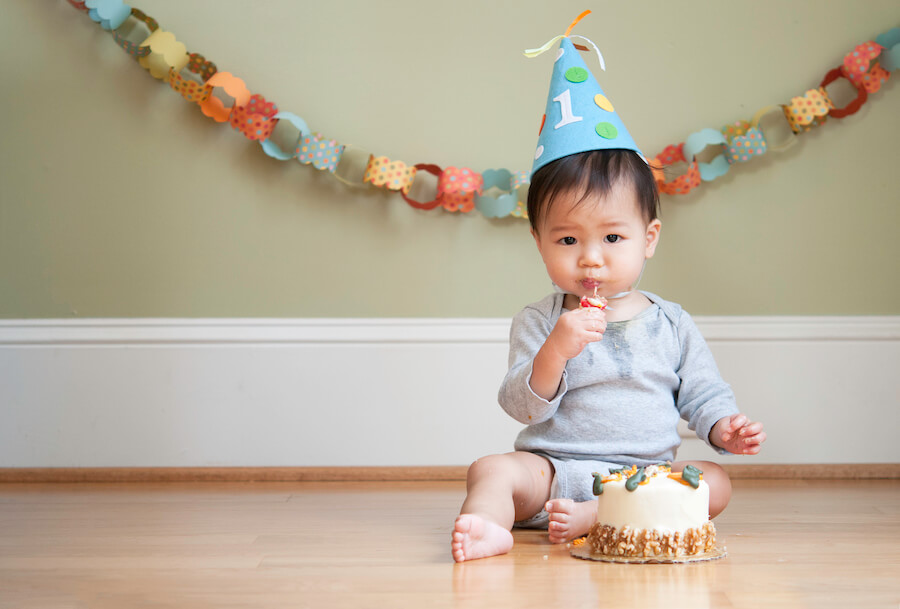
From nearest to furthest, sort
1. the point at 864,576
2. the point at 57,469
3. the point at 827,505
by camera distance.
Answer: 1. the point at 864,576
2. the point at 827,505
3. the point at 57,469

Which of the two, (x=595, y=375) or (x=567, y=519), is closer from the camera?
(x=567, y=519)

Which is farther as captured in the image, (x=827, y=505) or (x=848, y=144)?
(x=848, y=144)

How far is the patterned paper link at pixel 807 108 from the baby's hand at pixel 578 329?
79cm

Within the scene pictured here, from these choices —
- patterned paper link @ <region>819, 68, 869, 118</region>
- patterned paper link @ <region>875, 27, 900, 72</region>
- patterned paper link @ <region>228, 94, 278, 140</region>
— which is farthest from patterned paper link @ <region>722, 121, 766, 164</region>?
patterned paper link @ <region>228, 94, 278, 140</region>

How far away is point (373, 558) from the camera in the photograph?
2.99ft

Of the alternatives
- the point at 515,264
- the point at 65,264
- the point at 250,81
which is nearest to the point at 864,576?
the point at 515,264

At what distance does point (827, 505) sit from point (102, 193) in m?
1.33

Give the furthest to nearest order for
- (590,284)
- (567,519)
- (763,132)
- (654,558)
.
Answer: (763,132), (590,284), (567,519), (654,558)

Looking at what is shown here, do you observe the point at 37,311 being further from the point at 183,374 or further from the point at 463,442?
the point at 463,442

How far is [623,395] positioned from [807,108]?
2.51 feet

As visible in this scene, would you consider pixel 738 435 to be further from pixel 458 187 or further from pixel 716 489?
pixel 458 187

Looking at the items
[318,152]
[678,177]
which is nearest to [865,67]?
[678,177]

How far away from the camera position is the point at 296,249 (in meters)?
1.58

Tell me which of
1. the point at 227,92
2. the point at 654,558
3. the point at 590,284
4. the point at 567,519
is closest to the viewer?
the point at 654,558
